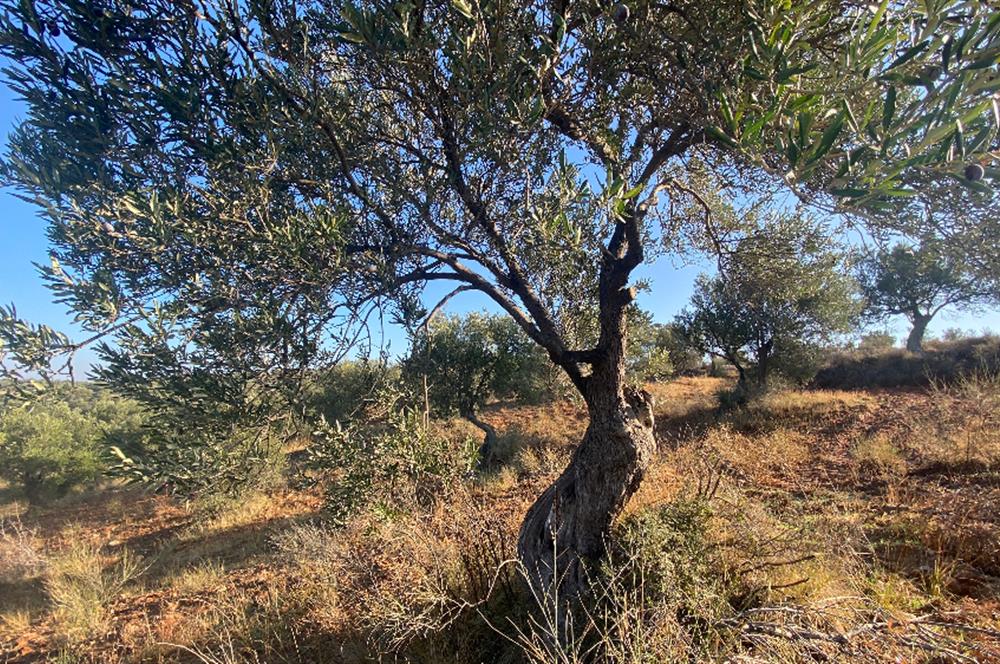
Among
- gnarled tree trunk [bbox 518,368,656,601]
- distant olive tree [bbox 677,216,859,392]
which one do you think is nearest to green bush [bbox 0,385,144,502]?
gnarled tree trunk [bbox 518,368,656,601]

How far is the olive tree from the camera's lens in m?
1.96

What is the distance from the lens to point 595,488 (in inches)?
147

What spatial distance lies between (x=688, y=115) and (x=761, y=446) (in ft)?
32.5

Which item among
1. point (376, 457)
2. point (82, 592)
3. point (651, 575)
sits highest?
point (376, 457)

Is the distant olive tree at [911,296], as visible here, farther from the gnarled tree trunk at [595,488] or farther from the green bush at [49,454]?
the green bush at [49,454]

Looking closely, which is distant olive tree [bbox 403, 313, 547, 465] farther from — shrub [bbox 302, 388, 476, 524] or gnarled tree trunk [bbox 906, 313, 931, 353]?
gnarled tree trunk [bbox 906, 313, 931, 353]

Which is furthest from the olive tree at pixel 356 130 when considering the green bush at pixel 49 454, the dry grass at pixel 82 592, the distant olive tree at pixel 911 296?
the distant olive tree at pixel 911 296

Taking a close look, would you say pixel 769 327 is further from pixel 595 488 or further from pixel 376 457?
pixel 376 457

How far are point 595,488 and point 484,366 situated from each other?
10135mm

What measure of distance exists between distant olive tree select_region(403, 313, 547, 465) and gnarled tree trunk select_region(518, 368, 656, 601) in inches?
312

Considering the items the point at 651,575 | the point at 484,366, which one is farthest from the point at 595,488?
the point at 484,366

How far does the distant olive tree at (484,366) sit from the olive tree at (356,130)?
864cm

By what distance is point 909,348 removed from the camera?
74.9ft

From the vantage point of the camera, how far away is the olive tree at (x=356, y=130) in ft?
6.42
